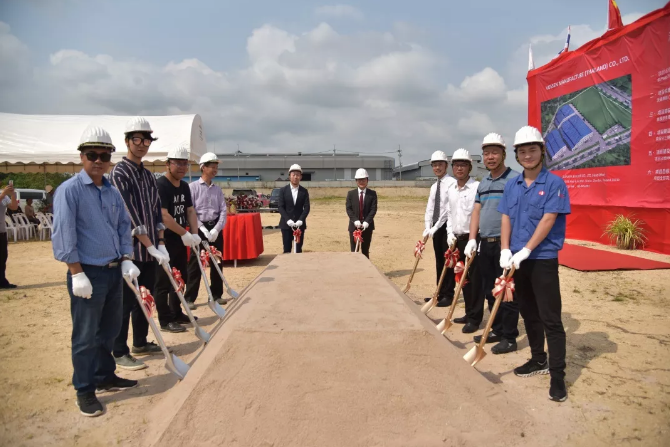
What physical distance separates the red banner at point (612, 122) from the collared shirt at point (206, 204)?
8730mm

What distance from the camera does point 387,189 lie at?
4112 centimetres

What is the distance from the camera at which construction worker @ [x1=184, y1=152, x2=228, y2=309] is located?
589 cm

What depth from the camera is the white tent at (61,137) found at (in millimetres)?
12969

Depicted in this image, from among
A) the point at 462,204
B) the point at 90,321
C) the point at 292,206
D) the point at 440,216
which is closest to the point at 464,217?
the point at 462,204

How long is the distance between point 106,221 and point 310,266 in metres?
2.19

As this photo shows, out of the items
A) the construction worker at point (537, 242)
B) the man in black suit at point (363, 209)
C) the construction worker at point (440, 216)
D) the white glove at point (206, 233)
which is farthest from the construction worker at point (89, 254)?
the man in black suit at point (363, 209)

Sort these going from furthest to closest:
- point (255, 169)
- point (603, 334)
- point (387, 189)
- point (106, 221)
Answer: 1. point (255, 169)
2. point (387, 189)
3. point (603, 334)
4. point (106, 221)

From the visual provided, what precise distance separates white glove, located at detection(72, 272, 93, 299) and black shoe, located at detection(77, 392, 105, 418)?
0.78 meters

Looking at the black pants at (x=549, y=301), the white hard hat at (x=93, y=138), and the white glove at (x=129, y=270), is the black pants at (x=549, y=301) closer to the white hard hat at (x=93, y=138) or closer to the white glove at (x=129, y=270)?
the white glove at (x=129, y=270)

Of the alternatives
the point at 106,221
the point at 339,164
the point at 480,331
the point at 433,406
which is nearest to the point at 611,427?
the point at 433,406

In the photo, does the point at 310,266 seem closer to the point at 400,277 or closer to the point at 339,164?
the point at 400,277

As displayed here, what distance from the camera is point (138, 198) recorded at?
401 centimetres

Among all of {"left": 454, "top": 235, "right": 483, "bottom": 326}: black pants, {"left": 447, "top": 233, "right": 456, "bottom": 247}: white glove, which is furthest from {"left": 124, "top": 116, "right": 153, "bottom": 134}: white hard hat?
{"left": 454, "top": 235, "right": 483, "bottom": 326}: black pants

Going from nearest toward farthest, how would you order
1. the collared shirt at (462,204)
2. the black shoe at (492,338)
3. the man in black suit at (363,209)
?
1. the black shoe at (492,338)
2. the collared shirt at (462,204)
3. the man in black suit at (363,209)
